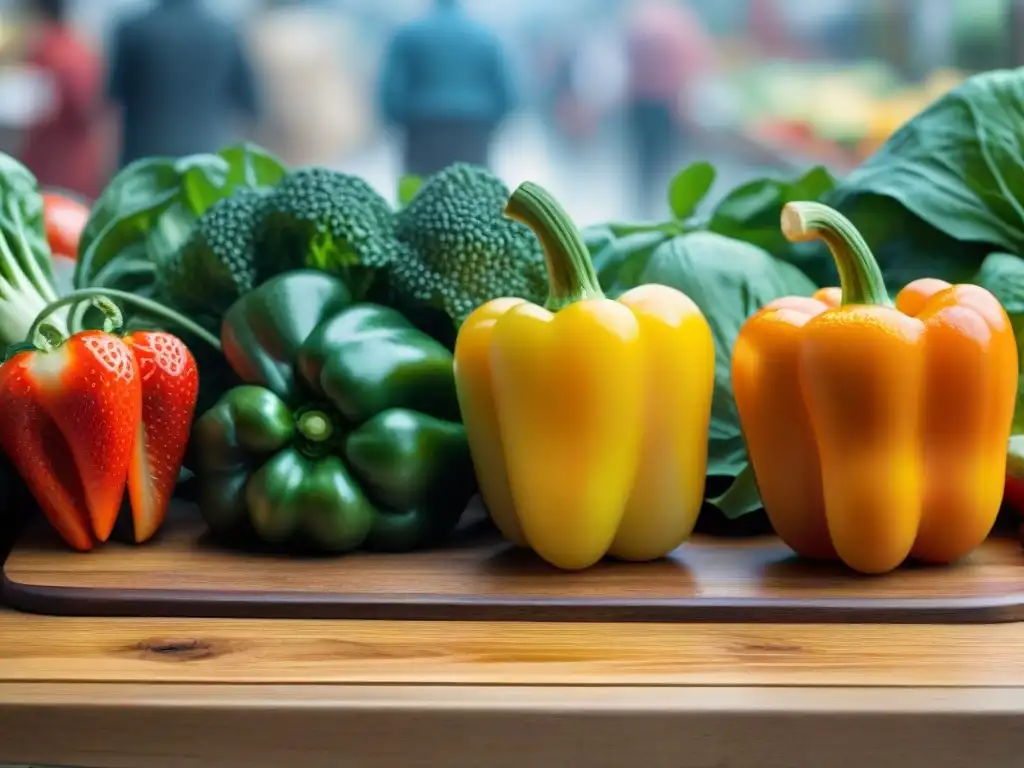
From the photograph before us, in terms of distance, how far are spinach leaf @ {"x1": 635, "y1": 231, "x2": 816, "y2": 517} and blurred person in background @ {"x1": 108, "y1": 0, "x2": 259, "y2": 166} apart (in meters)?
2.64

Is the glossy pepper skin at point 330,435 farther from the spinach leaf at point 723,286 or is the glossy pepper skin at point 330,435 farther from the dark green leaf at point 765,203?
the dark green leaf at point 765,203

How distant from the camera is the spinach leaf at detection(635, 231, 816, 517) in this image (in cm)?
111

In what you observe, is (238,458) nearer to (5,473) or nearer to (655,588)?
(5,473)

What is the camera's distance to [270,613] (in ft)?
2.87

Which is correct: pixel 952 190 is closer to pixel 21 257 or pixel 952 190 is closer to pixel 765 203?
pixel 765 203

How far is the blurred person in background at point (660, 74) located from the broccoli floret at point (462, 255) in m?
3.15

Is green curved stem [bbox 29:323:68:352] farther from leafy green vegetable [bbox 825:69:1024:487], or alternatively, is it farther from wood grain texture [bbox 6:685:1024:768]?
leafy green vegetable [bbox 825:69:1024:487]

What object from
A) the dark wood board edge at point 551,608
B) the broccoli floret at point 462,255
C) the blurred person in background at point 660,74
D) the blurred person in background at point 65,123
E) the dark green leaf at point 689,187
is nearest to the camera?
the dark wood board edge at point 551,608

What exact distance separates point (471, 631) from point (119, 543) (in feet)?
1.10

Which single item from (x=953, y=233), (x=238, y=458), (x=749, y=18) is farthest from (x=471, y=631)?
(x=749, y=18)

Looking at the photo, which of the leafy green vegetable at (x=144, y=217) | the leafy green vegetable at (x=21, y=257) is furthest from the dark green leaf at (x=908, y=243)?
the leafy green vegetable at (x=21, y=257)

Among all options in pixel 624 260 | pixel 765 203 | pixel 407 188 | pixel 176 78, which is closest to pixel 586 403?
pixel 624 260

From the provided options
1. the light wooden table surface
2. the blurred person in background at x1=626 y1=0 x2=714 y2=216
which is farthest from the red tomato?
the blurred person in background at x1=626 y1=0 x2=714 y2=216

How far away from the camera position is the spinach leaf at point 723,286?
1.11 metres
